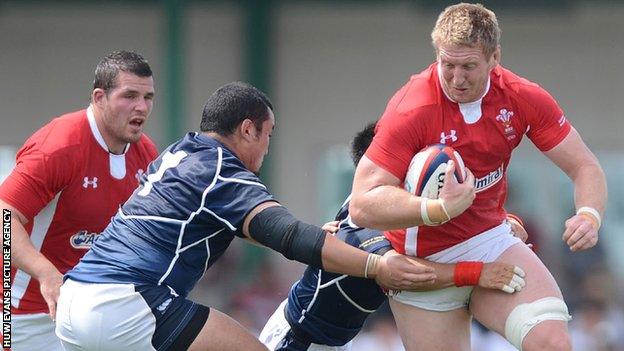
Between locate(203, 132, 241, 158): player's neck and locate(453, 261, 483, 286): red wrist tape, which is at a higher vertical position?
locate(203, 132, 241, 158): player's neck

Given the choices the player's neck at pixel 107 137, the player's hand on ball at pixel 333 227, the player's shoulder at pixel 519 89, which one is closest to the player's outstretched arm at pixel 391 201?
the player's shoulder at pixel 519 89

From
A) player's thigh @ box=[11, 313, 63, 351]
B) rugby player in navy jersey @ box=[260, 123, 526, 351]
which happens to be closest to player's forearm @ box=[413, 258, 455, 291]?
rugby player in navy jersey @ box=[260, 123, 526, 351]

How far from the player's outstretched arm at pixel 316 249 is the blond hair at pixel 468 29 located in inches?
38.7


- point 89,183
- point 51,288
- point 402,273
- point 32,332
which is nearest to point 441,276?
point 402,273

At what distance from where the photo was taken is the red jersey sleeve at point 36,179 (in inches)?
246

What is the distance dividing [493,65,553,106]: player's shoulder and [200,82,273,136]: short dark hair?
1.09 meters

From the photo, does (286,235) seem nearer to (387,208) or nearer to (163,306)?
(387,208)

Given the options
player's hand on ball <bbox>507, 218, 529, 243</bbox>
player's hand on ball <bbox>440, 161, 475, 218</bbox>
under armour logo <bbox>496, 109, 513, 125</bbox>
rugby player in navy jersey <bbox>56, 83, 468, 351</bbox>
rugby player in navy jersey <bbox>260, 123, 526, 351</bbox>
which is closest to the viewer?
player's hand on ball <bbox>440, 161, 475, 218</bbox>

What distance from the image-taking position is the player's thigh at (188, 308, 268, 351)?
554 centimetres

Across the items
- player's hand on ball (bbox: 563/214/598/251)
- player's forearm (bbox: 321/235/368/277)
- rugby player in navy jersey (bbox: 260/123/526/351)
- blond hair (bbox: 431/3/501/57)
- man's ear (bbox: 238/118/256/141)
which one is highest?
blond hair (bbox: 431/3/501/57)

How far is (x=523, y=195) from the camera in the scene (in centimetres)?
1458

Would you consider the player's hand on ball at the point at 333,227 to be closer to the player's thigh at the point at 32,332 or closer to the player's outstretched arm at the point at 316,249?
the player's outstretched arm at the point at 316,249

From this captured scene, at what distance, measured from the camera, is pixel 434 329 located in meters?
5.95

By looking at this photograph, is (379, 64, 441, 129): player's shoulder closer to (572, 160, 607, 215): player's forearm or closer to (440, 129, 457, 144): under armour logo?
(440, 129, 457, 144): under armour logo
